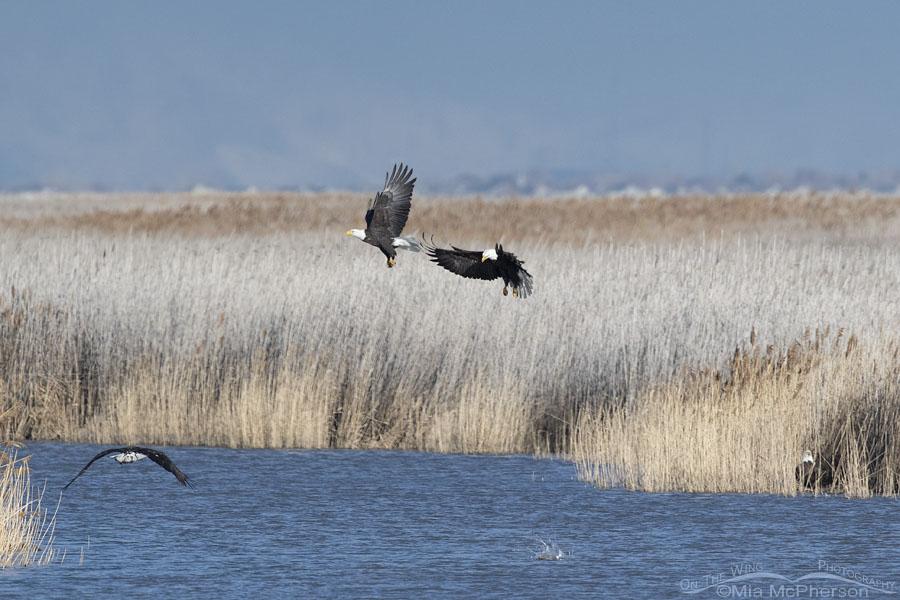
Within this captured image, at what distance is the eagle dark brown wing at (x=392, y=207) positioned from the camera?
9586 mm

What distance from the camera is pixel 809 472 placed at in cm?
1088

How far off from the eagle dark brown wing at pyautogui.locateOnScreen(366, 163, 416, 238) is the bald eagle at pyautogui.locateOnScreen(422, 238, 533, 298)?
439 millimetres

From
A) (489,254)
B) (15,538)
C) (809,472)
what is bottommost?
(15,538)

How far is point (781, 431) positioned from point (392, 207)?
371 centimetres

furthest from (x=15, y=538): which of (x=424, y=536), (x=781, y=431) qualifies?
(x=781, y=431)

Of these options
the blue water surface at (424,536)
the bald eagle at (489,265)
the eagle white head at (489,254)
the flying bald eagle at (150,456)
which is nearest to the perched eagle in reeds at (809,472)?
the blue water surface at (424,536)

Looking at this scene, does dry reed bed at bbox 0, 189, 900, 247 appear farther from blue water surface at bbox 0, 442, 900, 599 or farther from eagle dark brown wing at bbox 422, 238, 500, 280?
eagle dark brown wing at bbox 422, 238, 500, 280

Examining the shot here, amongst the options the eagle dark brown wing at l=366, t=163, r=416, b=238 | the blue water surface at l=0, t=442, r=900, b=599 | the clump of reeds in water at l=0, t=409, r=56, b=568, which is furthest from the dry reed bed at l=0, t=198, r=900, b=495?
the clump of reeds in water at l=0, t=409, r=56, b=568

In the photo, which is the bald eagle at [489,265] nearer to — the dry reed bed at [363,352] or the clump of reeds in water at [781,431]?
the clump of reeds in water at [781,431]

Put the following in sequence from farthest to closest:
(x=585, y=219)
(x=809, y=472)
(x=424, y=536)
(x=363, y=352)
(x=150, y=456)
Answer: (x=585, y=219) → (x=363, y=352) → (x=809, y=472) → (x=424, y=536) → (x=150, y=456)

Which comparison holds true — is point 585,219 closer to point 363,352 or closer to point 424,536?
point 363,352

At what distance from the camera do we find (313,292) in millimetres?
14328

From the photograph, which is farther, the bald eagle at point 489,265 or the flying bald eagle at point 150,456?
the bald eagle at point 489,265

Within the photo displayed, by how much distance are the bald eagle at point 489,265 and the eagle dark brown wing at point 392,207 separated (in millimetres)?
439
